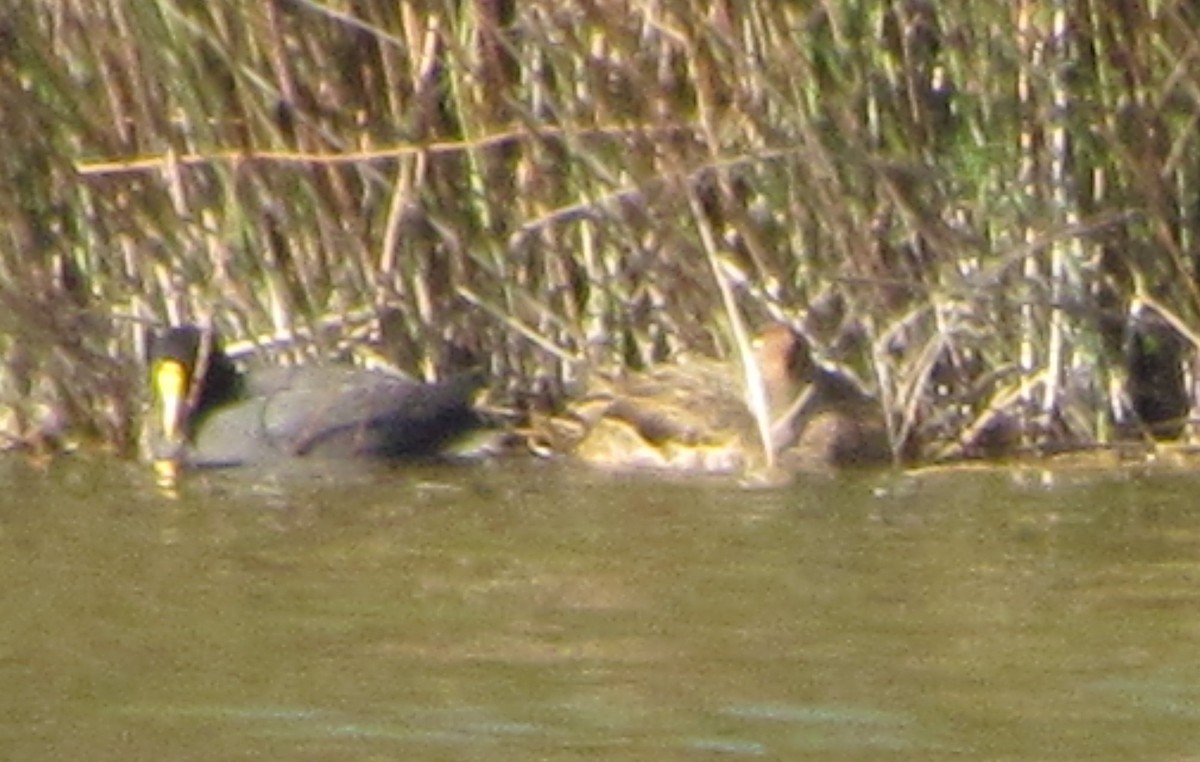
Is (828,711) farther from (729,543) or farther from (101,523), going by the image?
(101,523)

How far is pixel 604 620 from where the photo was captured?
265 inches

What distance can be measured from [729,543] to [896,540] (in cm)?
39

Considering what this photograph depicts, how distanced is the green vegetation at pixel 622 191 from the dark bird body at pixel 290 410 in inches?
6.2

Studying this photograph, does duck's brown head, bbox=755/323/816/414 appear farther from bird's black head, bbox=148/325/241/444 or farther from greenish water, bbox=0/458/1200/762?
bird's black head, bbox=148/325/241/444

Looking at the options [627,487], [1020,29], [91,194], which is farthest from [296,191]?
[1020,29]

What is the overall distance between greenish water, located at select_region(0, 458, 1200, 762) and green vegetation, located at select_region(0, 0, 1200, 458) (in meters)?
0.53

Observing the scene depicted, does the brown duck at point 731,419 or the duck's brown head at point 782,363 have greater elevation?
the duck's brown head at point 782,363

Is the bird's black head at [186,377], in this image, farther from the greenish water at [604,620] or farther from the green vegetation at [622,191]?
the greenish water at [604,620]

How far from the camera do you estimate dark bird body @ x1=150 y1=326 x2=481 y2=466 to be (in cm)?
943

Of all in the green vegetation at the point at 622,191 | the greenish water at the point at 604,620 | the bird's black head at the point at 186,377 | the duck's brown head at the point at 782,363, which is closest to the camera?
A: the greenish water at the point at 604,620

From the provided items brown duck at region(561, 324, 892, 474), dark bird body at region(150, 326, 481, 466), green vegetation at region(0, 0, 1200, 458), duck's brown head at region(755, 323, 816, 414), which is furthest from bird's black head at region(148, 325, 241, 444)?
duck's brown head at region(755, 323, 816, 414)

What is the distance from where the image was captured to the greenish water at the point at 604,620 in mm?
5691

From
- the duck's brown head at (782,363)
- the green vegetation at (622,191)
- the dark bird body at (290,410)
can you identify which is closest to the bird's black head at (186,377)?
the dark bird body at (290,410)

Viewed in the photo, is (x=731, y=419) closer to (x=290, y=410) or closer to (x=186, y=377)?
(x=290, y=410)
